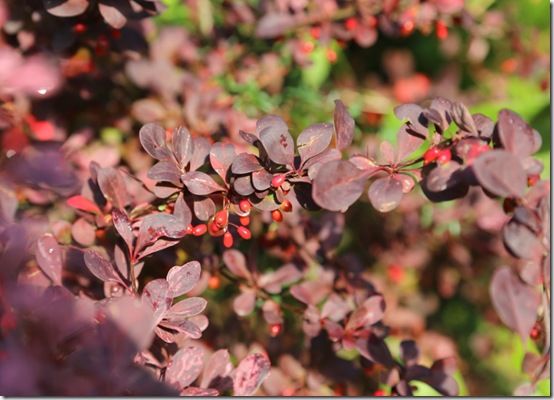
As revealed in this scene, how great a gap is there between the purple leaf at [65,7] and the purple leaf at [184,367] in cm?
62

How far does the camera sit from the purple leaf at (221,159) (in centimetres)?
84

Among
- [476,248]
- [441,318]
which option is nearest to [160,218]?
[476,248]

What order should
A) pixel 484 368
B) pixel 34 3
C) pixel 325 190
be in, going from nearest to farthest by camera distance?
pixel 325 190
pixel 34 3
pixel 484 368

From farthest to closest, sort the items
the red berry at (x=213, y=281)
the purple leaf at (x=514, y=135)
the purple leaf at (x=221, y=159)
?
the red berry at (x=213, y=281)
the purple leaf at (x=221, y=159)
the purple leaf at (x=514, y=135)

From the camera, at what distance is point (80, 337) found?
73 centimetres

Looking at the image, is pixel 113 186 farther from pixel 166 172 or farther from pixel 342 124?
pixel 342 124

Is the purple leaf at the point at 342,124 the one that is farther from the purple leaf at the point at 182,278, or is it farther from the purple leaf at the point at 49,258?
the purple leaf at the point at 49,258

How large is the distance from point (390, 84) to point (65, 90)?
1.20m

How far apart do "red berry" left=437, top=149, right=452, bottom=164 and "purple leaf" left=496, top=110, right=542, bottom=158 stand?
0.07 m

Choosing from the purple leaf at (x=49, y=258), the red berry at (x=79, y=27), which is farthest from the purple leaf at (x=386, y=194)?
the red berry at (x=79, y=27)

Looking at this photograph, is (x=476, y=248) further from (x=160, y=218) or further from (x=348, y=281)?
(x=160, y=218)

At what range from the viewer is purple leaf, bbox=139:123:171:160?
32.4 inches

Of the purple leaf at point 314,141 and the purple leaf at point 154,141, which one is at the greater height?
the purple leaf at point 314,141

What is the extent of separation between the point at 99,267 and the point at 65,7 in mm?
497
